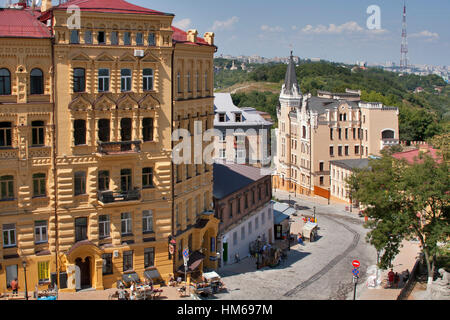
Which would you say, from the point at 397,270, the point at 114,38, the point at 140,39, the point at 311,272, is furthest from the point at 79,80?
the point at 397,270

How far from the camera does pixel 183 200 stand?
45.9 metres

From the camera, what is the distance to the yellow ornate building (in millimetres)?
39000

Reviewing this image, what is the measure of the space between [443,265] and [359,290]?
6.75m

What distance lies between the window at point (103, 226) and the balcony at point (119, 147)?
449cm

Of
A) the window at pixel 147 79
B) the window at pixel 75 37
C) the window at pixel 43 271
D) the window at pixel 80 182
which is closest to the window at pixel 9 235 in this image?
the window at pixel 43 271

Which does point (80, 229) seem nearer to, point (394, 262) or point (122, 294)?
point (122, 294)

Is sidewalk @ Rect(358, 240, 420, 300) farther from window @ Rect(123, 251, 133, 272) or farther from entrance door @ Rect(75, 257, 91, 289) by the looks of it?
entrance door @ Rect(75, 257, 91, 289)

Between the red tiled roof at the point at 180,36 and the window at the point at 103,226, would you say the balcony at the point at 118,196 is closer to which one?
the window at the point at 103,226

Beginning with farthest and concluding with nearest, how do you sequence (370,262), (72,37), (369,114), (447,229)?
(369,114)
(370,262)
(447,229)
(72,37)

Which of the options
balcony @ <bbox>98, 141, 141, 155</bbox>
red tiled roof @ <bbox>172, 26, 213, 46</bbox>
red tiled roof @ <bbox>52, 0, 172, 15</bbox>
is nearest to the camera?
red tiled roof @ <bbox>52, 0, 172, 15</bbox>

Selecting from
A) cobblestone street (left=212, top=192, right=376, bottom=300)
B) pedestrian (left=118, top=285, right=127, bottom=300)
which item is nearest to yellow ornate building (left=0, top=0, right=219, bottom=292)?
pedestrian (left=118, top=285, right=127, bottom=300)

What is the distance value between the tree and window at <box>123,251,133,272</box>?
17.2 meters
